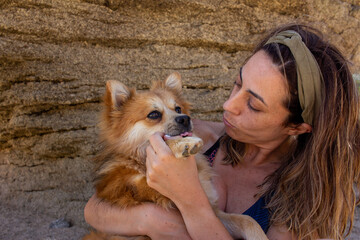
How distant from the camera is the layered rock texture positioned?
2.72 metres

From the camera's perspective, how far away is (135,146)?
2.25m

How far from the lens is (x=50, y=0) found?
2674 millimetres

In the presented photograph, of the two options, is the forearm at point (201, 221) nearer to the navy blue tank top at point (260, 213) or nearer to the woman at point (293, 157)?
the woman at point (293, 157)

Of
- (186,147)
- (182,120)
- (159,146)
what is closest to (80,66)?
(182,120)

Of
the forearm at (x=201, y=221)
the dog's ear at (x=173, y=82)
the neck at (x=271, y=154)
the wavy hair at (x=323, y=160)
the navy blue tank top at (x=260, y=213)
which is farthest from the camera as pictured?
the dog's ear at (x=173, y=82)

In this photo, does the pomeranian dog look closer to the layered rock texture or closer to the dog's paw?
the dog's paw

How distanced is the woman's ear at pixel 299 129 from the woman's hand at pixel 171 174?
2.46ft

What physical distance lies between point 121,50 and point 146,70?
324mm

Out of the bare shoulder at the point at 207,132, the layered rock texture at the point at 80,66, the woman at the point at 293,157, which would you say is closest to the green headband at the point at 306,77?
the woman at the point at 293,157

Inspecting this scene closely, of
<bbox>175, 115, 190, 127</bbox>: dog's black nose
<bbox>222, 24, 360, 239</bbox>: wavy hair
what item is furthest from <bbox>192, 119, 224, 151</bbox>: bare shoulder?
<bbox>222, 24, 360, 239</bbox>: wavy hair

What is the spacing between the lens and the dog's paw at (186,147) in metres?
1.67

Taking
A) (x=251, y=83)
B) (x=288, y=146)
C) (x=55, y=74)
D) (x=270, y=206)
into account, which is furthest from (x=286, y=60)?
(x=55, y=74)

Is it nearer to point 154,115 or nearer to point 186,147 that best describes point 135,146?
point 154,115

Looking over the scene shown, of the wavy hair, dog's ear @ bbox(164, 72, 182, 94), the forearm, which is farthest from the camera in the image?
dog's ear @ bbox(164, 72, 182, 94)
